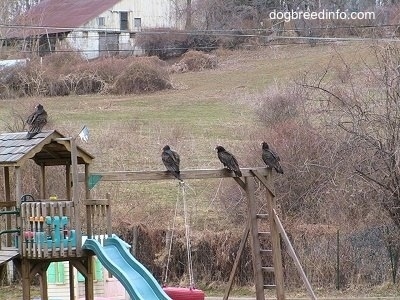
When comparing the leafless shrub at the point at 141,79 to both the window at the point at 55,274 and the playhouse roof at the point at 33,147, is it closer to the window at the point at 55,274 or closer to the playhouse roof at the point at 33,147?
the window at the point at 55,274

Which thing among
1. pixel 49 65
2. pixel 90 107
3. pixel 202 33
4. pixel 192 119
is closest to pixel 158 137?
pixel 192 119

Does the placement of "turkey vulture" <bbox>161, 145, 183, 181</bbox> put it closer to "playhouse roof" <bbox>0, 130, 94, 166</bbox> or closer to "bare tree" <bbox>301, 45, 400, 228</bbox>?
"playhouse roof" <bbox>0, 130, 94, 166</bbox>

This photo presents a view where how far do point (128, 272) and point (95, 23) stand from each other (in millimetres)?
44235

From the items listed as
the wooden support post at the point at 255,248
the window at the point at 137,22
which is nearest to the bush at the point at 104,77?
the window at the point at 137,22

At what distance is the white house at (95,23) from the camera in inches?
2271

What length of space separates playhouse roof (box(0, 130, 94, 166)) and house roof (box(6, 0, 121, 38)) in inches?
1520

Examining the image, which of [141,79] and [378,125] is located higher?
[378,125]

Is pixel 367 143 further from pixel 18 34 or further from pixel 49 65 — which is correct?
pixel 18 34

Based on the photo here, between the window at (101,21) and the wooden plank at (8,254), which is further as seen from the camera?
the window at (101,21)

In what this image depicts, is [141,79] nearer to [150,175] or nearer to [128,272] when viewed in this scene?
[150,175]

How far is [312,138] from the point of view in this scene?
28594mm

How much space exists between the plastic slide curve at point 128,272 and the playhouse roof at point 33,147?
1.68 metres

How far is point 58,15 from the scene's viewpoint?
6231cm

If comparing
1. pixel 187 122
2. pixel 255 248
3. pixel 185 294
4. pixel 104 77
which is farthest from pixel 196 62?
pixel 185 294
